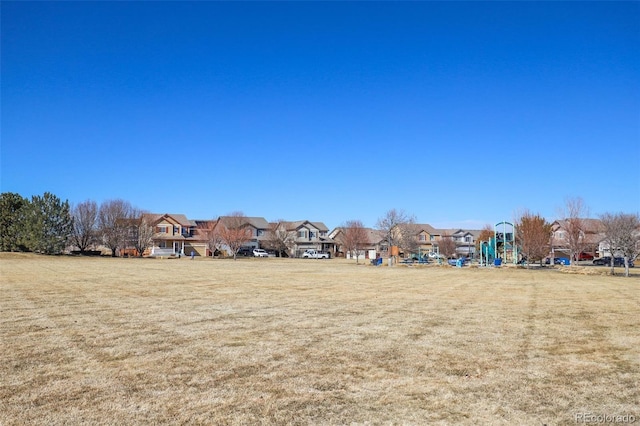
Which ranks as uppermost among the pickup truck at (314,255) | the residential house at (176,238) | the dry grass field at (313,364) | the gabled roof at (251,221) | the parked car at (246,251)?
the gabled roof at (251,221)

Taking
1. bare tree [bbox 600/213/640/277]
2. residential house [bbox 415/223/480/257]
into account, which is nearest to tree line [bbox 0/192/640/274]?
bare tree [bbox 600/213/640/277]

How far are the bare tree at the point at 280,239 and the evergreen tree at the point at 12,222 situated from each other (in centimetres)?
4172

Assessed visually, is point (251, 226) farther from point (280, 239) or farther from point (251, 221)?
point (280, 239)

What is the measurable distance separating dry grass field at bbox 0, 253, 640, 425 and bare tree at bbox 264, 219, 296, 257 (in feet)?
254

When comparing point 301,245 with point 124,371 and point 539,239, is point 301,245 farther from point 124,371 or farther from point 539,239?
point 124,371

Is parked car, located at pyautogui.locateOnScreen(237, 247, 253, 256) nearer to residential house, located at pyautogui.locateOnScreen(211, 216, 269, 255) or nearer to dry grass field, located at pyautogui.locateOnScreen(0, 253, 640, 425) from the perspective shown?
Answer: residential house, located at pyautogui.locateOnScreen(211, 216, 269, 255)

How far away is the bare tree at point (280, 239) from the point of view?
92.9 meters

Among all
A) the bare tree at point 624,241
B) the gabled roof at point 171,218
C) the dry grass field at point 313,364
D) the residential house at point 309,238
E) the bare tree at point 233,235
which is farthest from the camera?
the residential house at point 309,238

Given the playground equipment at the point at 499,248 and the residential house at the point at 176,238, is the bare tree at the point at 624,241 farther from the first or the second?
the residential house at the point at 176,238

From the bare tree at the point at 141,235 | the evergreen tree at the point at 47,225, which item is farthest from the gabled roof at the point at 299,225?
the evergreen tree at the point at 47,225

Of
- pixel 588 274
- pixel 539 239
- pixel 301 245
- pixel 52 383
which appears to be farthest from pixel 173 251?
pixel 52 383

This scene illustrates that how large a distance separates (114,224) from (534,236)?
6270cm

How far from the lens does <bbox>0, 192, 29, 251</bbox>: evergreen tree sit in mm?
66688

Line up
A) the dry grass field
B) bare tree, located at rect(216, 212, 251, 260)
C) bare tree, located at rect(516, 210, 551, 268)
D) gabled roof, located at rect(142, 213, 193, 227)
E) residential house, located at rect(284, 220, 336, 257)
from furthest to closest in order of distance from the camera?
1. residential house, located at rect(284, 220, 336, 257)
2. gabled roof, located at rect(142, 213, 193, 227)
3. bare tree, located at rect(216, 212, 251, 260)
4. bare tree, located at rect(516, 210, 551, 268)
5. the dry grass field
